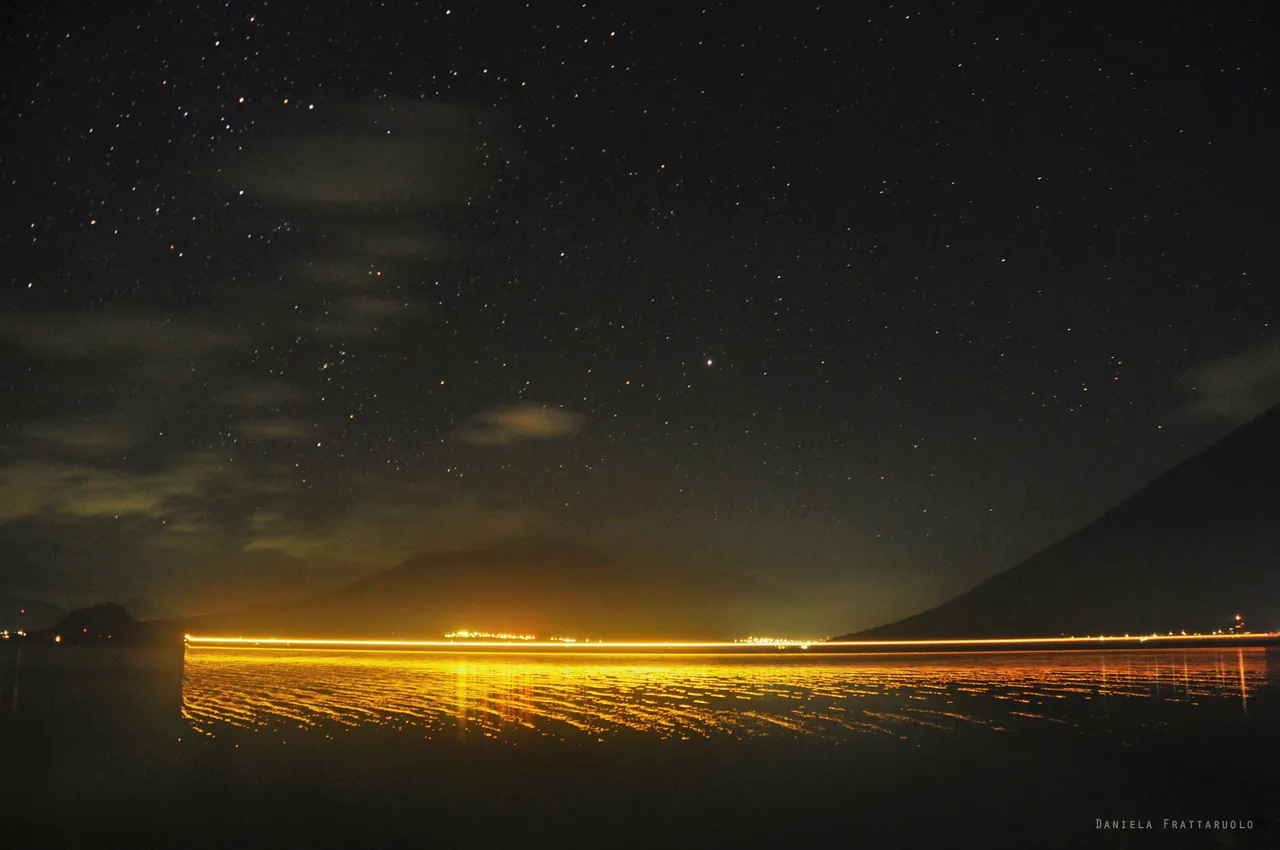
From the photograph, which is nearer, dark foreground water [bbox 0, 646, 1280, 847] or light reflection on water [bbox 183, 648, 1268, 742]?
dark foreground water [bbox 0, 646, 1280, 847]

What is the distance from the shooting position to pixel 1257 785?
21.6 metres

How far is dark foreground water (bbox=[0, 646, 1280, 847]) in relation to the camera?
18.5 metres

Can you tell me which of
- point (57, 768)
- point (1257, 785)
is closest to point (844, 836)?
point (1257, 785)

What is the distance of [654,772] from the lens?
25.2 metres

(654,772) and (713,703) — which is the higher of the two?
(654,772)

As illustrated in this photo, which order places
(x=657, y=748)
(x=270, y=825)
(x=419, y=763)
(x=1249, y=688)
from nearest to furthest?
(x=270, y=825) < (x=419, y=763) < (x=657, y=748) < (x=1249, y=688)

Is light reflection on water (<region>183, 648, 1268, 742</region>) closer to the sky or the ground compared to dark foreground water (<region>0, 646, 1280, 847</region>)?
closer to the ground

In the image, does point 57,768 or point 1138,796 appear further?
point 57,768

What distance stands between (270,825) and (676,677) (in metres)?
59.3

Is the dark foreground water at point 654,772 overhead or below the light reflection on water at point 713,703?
overhead

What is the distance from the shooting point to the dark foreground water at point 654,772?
18500 mm

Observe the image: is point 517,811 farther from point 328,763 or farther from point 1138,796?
point 1138,796

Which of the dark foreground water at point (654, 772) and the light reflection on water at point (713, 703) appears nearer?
the dark foreground water at point (654, 772)

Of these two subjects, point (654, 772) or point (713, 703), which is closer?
point (654, 772)
